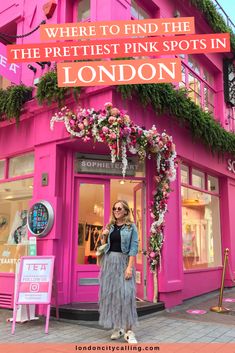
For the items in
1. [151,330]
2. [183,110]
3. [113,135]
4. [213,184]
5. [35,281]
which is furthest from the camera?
[213,184]

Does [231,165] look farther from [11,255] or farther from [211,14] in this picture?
[11,255]

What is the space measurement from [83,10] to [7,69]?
2.13m

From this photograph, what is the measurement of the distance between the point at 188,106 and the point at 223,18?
4.64 meters

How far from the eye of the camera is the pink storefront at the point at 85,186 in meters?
7.56

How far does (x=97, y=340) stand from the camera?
5398 mm

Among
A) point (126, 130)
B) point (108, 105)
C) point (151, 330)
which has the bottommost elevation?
point (151, 330)

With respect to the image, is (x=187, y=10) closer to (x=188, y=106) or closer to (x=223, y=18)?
(x=223, y=18)

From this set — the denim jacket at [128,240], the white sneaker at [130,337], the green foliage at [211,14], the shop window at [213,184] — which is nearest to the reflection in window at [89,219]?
the denim jacket at [128,240]

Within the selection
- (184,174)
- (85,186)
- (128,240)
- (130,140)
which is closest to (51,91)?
(130,140)

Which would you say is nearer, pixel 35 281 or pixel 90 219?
pixel 35 281

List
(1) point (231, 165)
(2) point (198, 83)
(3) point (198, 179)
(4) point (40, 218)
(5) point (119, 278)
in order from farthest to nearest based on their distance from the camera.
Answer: (1) point (231, 165) < (2) point (198, 83) < (3) point (198, 179) < (4) point (40, 218) < (5) point (119, 278)

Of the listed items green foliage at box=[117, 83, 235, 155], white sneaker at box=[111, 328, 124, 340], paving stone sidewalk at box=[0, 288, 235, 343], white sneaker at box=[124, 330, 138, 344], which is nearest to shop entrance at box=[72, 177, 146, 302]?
paving stone sidewalk at box=[0, 288, 235, 343]

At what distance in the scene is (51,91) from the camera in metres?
7.34

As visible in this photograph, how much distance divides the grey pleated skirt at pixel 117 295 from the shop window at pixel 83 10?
5.49 m
